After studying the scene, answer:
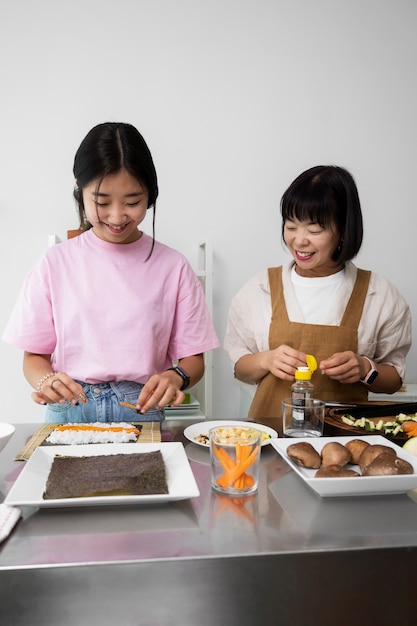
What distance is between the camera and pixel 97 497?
0.83 m

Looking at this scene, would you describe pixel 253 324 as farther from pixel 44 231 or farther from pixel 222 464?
pixel 44 231

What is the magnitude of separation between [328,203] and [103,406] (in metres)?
0.88

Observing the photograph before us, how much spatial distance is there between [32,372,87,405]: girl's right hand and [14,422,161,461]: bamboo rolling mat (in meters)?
0.07

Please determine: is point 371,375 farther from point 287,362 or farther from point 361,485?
point 361,485

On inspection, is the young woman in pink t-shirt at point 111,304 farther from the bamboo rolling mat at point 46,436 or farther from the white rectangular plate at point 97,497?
the white rectangular plate at point 97,497

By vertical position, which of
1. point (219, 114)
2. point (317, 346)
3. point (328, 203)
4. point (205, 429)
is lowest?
point (205, 429)

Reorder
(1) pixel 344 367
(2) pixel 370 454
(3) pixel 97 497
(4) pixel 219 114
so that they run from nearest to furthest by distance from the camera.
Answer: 1. (3) pixel 97 497
2. (2) pixel 370 454
3. (1) pixel 344 367
4. (4) pixel 219 114

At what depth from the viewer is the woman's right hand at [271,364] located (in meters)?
1.55

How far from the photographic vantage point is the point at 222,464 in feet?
3.06

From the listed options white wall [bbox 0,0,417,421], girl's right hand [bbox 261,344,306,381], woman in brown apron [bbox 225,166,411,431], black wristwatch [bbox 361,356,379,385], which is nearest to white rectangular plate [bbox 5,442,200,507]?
girl's right hand [bbox 261,344,306,381]

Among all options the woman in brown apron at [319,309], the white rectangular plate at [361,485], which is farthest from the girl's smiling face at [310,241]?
the white rectangular plate at [361,485]

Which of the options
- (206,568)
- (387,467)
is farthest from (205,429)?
(206,568)

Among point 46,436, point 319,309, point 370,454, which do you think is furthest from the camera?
point 319,309

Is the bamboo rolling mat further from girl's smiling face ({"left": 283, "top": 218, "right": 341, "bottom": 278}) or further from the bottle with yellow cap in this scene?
girl's smiling face ({"left": 283, "top": 218, "right": 341, "bottom": 278})
